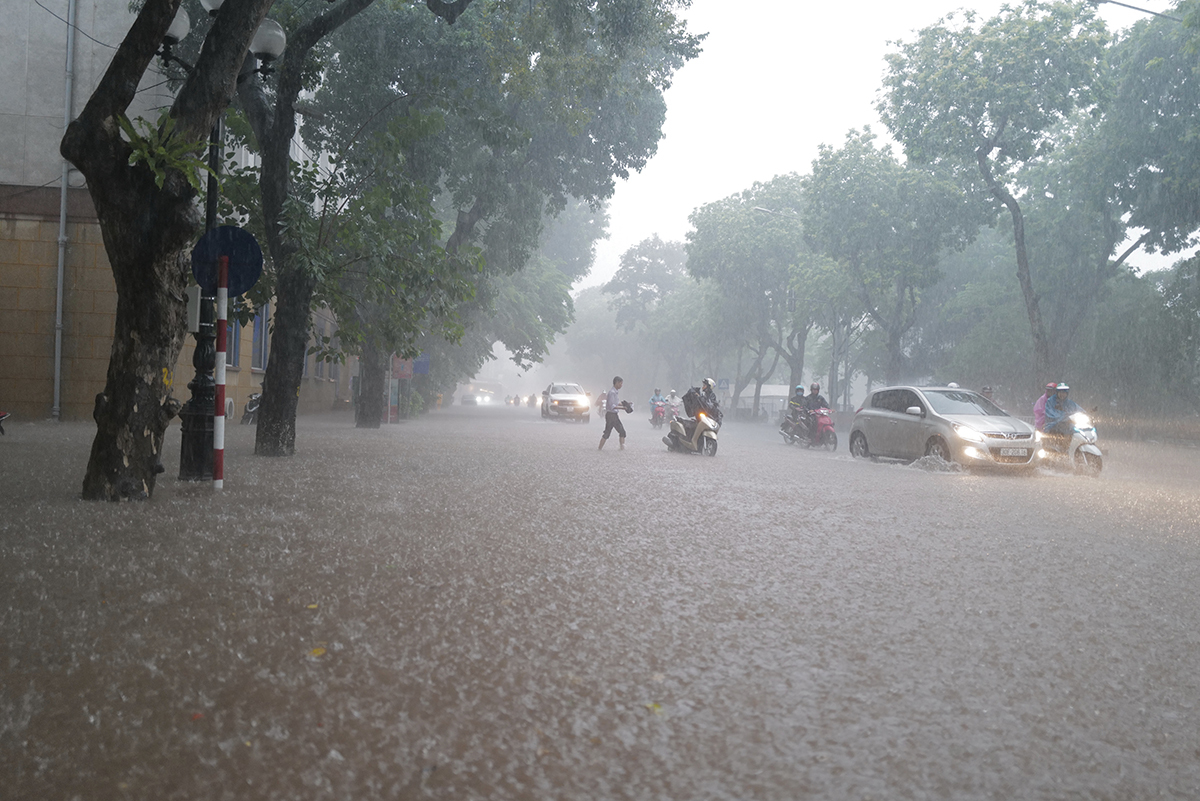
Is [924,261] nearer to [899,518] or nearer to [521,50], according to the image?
[521,50]

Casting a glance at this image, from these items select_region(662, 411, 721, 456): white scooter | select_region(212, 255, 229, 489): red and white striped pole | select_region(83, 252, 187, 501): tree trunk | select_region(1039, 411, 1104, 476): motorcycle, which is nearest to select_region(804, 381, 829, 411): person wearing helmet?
select_region(662, 411, 721, 456): white scooter

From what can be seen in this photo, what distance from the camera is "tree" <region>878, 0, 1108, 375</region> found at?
1000 inches

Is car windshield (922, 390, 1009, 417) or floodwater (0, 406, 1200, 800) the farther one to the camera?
car windshield (922, 390, 1009, 417)

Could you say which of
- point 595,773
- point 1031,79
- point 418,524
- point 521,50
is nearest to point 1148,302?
point 1031,79

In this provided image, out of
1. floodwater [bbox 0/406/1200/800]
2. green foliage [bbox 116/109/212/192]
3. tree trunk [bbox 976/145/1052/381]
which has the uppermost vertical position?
tree trunk [bbox 976/145/1052/381]

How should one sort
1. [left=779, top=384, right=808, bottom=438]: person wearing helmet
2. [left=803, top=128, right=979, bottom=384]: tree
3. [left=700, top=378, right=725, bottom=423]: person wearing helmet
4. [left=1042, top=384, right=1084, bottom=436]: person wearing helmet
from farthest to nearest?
1. [left=803, top=128, right=979, bottom=384]: tree
2. [left=779, top=384, right=808, bottom=438]: person wearing helmet
3. [left=700, top=378, right=725, bottom=423]: person wearing helmet
4. [left=1042, top=384, right=1084, bottom=436]: person wearing helmet

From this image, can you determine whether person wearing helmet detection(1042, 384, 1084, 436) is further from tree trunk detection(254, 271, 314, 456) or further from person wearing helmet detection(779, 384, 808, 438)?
tree trunk detection(254, 271, 314, 456)

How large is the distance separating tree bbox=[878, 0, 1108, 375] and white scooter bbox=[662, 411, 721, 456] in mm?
13372

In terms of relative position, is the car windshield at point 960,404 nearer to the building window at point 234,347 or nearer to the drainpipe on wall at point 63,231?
the building window at point 234,347

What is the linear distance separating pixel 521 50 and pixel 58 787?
1509cm

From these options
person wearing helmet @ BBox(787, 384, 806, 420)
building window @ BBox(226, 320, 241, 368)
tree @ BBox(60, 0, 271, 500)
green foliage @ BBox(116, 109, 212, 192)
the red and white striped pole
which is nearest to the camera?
green foliage @ BBox(116, 109, 212, 192)

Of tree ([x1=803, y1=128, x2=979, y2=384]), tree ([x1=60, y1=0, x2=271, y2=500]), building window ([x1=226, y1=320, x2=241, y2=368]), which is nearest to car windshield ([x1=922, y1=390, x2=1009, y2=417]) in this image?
tree ([x1=60, y1=0, x2=271, y2=500])

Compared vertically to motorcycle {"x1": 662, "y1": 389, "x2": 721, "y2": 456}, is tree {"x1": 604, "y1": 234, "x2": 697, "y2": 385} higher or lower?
higher

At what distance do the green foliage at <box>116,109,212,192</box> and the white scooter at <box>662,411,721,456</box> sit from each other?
12.1 meters
